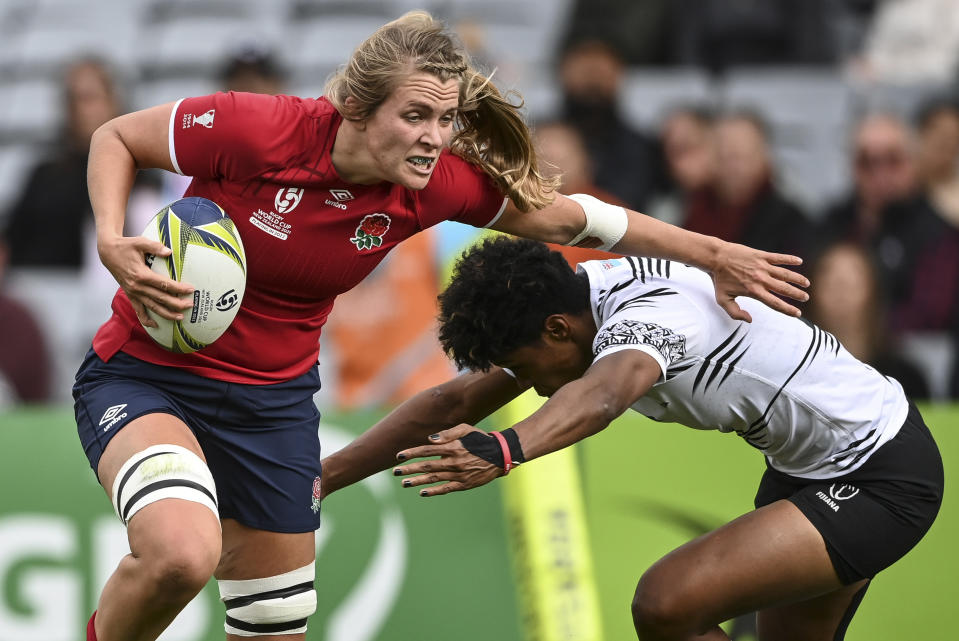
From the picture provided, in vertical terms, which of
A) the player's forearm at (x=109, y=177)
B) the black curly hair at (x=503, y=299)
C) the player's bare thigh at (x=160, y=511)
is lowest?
the player's bare thigh at (x=160, y=511)

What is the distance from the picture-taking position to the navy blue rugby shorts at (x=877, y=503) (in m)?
4.05

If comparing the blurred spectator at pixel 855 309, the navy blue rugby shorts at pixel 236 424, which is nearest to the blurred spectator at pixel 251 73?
the blurred spectator at pixel 855 309

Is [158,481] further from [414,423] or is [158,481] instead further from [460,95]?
[460,95]

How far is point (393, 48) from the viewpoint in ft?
12.4

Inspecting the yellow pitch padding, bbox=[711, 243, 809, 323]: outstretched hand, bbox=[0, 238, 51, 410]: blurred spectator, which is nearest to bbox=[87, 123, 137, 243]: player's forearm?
bbox=[711, 243, 809, 323]: outstretched hand

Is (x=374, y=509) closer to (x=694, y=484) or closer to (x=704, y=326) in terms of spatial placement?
(x=694, y=484)

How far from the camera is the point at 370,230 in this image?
404cm

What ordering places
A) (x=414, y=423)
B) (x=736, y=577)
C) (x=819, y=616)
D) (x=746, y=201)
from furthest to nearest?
(x=746, y=201) → (x=414, y=423) → (x=819, y=616) → (x=736, y=577)

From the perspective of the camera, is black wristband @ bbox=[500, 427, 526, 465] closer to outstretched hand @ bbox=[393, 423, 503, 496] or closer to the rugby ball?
outstretched hand @ bbox=[393, 423, 503, 496]

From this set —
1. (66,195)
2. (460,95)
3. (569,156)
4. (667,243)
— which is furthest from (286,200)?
(66,195)

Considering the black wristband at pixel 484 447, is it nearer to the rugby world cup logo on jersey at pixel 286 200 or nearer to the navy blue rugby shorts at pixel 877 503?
the rugby world cup logo on jersey at pixel 286 200

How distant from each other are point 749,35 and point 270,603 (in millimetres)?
6665

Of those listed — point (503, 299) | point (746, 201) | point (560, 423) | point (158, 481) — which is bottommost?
point (158, 481)

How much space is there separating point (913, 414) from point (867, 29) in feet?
20.4
